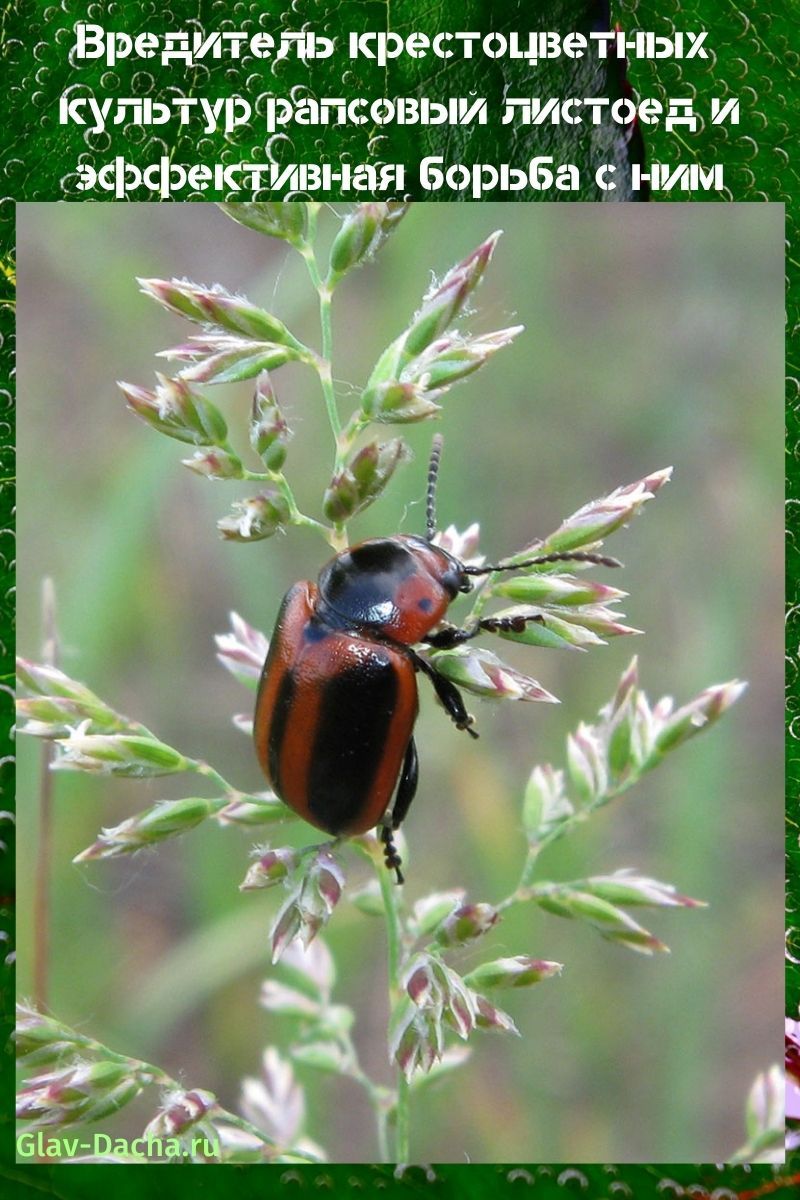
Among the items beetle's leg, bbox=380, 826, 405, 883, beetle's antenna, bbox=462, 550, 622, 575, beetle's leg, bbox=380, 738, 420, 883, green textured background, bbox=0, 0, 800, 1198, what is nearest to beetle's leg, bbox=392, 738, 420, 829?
beetle's leg, bbox=380, 738, 420, 883

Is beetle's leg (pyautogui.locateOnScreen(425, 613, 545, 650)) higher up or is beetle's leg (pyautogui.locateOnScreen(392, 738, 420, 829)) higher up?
beetle's leg (pyautogui.locateOnScreen(425, 613, 545, 650))

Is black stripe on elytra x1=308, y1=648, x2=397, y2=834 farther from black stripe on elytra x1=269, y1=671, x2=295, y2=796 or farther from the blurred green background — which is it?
the blurred green background

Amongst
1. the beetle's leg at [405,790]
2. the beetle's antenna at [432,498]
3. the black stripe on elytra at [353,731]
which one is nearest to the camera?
the black stripe on elytra at [353,731]

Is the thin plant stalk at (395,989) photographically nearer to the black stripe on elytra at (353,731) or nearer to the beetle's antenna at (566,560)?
the black stripe on elytra at (353,731)

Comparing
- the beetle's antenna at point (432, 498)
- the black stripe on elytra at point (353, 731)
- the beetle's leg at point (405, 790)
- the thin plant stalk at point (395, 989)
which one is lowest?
the thin plant stalk at point (395, 989)

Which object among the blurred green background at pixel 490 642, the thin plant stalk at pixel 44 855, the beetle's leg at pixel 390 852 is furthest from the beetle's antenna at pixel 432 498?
the thin plant stalk at pixel 44 855

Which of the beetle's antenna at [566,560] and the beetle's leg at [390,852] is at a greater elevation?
the beetle's antenna at [566,560]

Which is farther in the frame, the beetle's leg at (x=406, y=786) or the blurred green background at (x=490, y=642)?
the blurred green background at (x=490, y=642)

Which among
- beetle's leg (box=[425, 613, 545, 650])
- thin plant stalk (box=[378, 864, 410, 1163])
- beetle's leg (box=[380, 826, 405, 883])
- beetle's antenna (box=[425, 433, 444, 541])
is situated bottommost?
thin plant stalk (box=[378, 864, 410, 1163])

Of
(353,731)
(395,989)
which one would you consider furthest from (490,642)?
(395,989)
